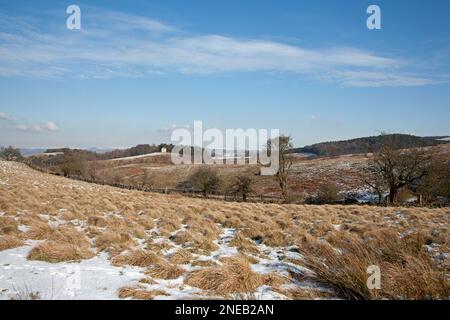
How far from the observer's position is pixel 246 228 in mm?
11500

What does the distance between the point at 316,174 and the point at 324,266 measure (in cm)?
6811

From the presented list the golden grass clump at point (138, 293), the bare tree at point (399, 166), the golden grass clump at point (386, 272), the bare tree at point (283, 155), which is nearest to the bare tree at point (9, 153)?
the bare tree at point (283, 155)

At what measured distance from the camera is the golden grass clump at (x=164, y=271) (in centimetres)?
650

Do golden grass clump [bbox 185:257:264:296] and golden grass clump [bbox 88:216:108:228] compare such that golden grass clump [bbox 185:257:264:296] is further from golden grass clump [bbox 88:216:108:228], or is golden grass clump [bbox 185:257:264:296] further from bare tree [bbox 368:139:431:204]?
bare tree [bbox 368:139:431:204]

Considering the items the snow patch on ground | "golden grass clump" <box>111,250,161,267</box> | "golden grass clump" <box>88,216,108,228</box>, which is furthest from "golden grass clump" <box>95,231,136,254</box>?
"golden grass clump" <box>88,216,108,228</box>

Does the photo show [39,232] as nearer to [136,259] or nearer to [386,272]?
[136,259]

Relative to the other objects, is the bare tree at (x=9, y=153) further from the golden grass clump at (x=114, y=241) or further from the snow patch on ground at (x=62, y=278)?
the snow patch on ground at (x=62, y=278)

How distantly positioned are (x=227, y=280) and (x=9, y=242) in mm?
5684

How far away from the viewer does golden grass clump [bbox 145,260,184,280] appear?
6502 millimetres

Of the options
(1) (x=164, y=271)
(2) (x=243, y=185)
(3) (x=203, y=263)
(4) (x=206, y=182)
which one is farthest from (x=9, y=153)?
(1) (x=164, y=271)

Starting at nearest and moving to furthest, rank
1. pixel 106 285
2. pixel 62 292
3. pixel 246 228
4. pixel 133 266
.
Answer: pixel 62 292 → pixel 106 285 → pixel 133 266 → pixel 246 228

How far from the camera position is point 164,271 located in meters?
6.60
